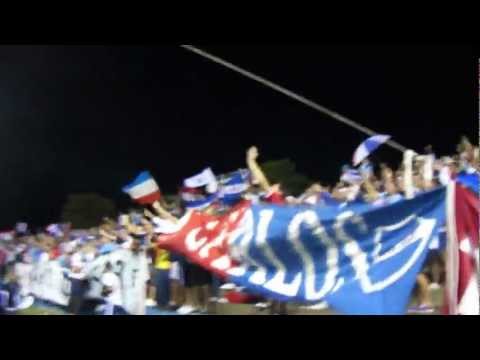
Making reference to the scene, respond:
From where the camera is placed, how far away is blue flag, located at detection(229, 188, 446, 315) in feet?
19.4

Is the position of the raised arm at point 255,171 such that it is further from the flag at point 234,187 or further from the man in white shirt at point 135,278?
the man in white shirt at point 135,278

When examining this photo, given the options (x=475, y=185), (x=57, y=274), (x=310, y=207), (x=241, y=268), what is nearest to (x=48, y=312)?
(x=57, y=274)

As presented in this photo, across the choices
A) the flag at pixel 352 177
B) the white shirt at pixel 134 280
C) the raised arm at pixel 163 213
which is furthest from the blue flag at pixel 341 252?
the white shirt at pixel 134 280

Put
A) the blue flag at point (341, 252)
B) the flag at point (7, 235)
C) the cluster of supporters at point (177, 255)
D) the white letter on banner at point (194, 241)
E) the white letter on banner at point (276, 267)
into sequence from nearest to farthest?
1. the blue flag at point (341, 252)
2. the white letter on banner at point (276, 267)
3. the cluster of supporters at point (177, 255)
4. the white letter on banner at point (194, 241)
5. the flag at point (7, 235)

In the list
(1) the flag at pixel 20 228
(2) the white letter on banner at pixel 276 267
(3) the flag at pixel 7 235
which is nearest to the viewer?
(2) the white letter on banner at pixel 276 267

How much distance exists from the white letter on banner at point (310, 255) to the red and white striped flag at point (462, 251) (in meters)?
0.93

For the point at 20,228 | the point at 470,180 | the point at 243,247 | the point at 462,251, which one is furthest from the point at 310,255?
the point at 20,228

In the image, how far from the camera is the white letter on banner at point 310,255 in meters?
6.15

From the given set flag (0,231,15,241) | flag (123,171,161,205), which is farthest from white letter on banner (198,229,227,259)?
flag (0,231,15,241)

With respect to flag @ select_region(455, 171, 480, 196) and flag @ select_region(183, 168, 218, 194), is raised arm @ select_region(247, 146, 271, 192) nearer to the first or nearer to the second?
flag @ select_region(183, 168, 218, 194)

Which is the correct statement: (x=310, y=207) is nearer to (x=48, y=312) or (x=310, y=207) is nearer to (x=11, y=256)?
(x=48, y=312)

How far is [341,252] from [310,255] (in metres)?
0.28

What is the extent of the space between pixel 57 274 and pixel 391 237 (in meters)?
4.81

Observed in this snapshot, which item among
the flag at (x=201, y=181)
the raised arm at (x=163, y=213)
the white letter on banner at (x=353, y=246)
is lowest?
the white letter on banner at (x=353, y=246)
